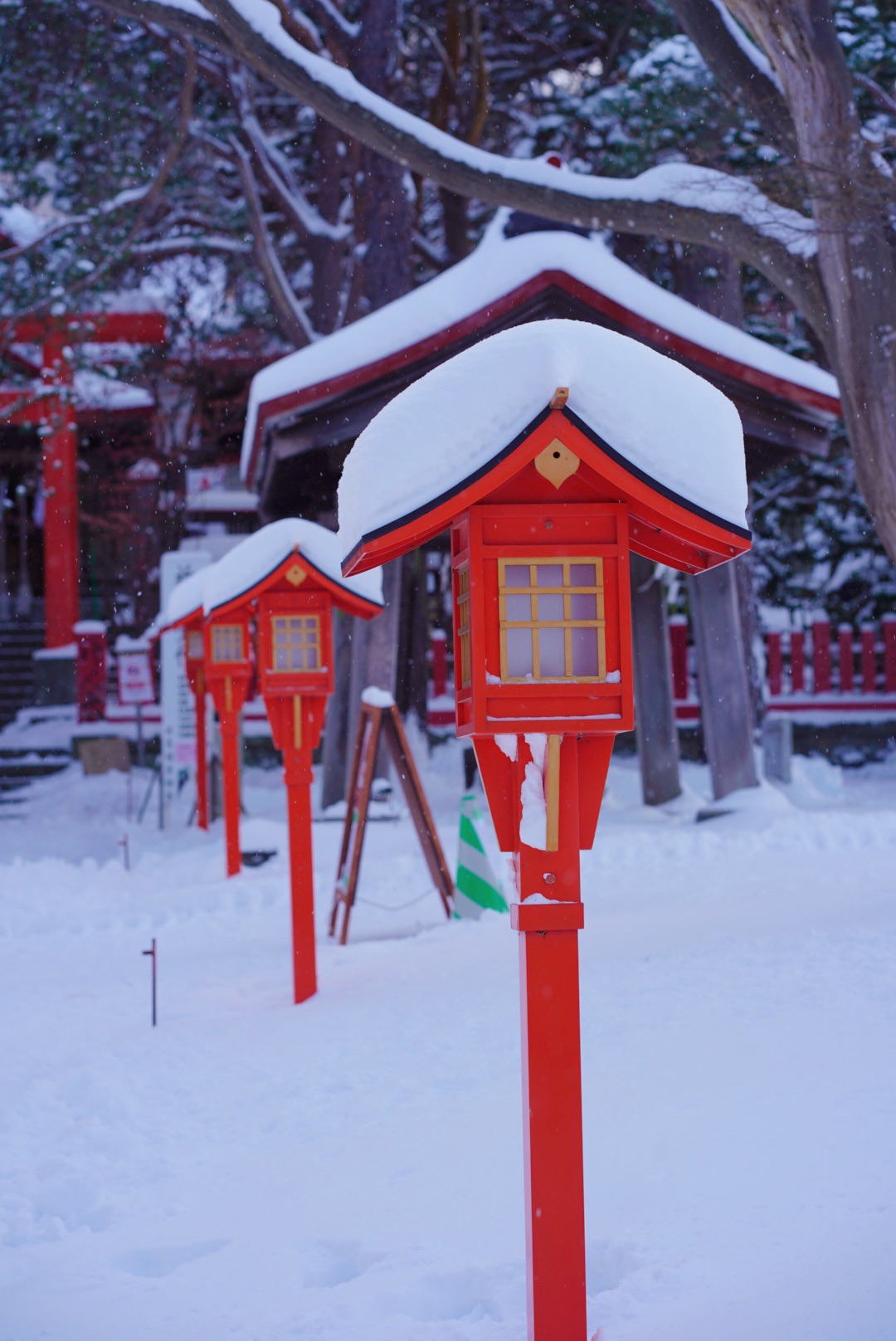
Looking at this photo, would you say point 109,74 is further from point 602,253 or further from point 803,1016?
point 803,1016

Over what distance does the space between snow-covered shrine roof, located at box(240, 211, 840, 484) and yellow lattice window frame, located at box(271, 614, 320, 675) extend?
10.0 feet

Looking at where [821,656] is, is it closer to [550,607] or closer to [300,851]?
[300,851]

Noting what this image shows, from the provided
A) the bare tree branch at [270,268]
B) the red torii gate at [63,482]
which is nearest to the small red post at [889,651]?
the bare tree branch at [270,268]

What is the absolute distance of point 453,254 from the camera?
15195 mm

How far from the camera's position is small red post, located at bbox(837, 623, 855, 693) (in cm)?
1507

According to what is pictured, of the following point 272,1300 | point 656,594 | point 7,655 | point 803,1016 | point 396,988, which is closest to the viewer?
point 272,1300

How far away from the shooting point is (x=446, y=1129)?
145 inches

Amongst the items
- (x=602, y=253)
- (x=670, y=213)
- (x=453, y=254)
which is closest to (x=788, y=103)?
(x=670, y=213)

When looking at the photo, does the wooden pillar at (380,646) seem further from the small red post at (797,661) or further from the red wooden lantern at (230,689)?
the small red post at (797,661)

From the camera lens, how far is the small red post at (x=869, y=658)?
1523 cm

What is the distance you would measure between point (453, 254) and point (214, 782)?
7733mm

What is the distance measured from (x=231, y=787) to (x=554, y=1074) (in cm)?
673

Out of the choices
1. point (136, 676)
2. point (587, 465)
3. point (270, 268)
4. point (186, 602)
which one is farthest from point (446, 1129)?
point (270, 268)

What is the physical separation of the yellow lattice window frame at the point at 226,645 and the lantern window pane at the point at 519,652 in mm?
6661
